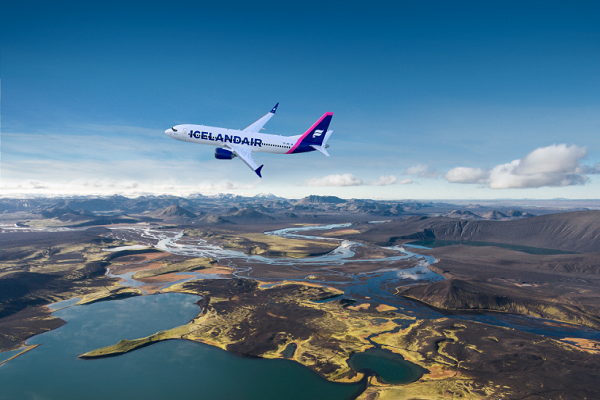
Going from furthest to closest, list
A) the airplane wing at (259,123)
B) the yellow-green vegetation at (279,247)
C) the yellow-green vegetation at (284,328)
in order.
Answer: the yellow-green vegetation at (279,247) → the yellow-green vegetation at (284,328) → the airplane wing at (259,123)

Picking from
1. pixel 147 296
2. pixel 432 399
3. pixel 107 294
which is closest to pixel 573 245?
pixel 432 399

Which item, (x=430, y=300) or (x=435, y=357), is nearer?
(x=435, y=357)

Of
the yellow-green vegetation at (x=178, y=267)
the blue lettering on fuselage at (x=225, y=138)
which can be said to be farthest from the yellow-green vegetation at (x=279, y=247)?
the blue lettering on fuselage at (x=225, y=138)

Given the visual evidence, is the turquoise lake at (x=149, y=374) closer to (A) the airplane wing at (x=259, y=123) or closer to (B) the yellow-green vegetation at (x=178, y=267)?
(A) the airplane wing at (x=259, y=123)

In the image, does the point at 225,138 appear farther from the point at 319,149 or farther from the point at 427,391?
the point at 427,391

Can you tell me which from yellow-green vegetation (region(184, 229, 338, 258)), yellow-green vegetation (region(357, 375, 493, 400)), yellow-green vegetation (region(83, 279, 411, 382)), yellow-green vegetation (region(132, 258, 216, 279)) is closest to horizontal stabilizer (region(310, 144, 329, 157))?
yellow-green vegetation (region(357, 375, 493, 400))

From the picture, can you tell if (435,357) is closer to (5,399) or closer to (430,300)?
(430,300)
